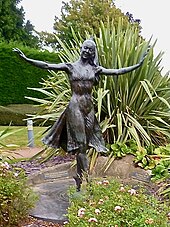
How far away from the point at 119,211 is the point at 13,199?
4.70 ft

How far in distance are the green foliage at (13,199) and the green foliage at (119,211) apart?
0.87 metres

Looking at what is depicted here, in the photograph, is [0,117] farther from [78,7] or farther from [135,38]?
[78,7]

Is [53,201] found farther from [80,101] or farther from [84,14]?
[84,14]

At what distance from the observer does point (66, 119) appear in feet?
12.9

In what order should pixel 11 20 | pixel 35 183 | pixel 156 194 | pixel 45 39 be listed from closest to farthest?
1. pixel 156 194
2. pixel 35 183
3. pixel 11 20
4. pixel 45 39

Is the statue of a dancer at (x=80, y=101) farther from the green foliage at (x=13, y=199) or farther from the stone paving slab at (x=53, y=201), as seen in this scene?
the green foliage at (x=13, y=199)

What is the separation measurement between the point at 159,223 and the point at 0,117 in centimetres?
1218

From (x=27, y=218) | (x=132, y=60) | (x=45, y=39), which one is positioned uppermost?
(x=45, y=39)

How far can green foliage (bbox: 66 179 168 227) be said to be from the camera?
2.42 meters

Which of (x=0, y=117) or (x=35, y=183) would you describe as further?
(x=0, y=117)

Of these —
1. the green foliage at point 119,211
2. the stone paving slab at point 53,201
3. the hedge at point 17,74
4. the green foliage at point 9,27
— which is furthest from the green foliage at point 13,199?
the green foliage at point 9,27

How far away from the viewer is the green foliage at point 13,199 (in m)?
3.57

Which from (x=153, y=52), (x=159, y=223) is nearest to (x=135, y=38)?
(x=153, y=52)

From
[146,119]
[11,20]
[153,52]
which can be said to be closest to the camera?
[146,119]
